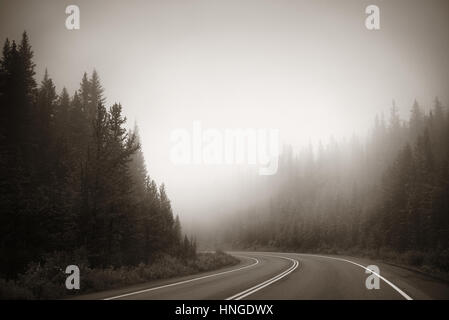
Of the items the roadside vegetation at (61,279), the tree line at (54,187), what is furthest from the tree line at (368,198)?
the tree line at (54,187)

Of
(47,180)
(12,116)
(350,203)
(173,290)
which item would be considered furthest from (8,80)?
(350,203)

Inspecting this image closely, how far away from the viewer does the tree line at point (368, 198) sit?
42094 mm

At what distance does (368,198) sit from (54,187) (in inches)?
2524

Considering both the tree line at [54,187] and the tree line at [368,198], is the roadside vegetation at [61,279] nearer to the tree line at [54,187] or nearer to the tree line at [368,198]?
the tree line at [54,187]

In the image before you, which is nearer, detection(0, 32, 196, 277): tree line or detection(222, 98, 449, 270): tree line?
detection(0, 32, 196, 277): tree line

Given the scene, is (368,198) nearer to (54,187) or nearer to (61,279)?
(54,187)

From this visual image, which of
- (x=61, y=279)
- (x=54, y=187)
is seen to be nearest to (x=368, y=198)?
(x=54, y=187)

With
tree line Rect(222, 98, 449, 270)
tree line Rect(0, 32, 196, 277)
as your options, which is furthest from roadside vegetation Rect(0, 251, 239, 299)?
tree line Rect(222, 98, 449, 270)

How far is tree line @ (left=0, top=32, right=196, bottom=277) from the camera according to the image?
61.9 feet

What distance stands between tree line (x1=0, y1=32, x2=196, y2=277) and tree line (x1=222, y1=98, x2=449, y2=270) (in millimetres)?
22438

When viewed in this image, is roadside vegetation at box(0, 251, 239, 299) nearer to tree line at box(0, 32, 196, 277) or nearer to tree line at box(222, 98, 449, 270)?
tree line at box(0, 32, 196, 277)

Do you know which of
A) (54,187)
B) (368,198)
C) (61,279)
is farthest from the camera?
(368,198)

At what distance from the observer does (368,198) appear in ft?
221

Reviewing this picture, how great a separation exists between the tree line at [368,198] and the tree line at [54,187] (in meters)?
22.4
